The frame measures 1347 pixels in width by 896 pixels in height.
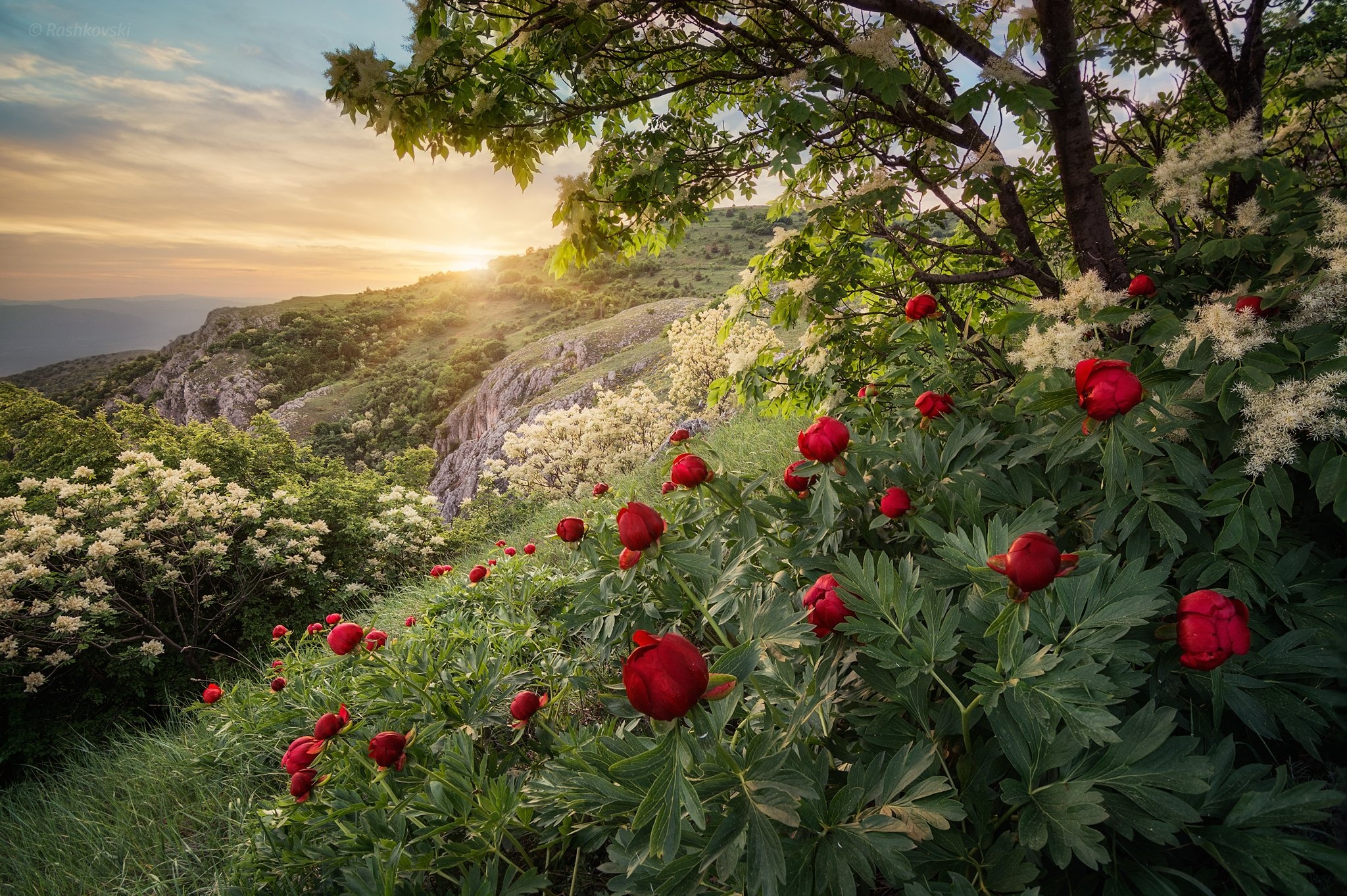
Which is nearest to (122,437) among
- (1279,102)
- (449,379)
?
(1279,102)

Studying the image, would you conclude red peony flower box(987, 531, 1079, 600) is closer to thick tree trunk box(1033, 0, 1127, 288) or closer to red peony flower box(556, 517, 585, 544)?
red peony flower box(556, 517, 585, 544)

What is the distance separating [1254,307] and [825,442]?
102 centimetres

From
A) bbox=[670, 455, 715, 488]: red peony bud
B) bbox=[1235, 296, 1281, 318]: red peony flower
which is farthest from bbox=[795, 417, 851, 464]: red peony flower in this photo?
bbox=[1235, 296, 1281, 318]: red peony flower

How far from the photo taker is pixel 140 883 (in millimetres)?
1758

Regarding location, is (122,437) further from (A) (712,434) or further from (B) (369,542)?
(A) (712,434)

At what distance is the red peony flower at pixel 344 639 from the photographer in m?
1.51

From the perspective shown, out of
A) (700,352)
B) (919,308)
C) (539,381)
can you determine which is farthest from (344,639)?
(539,381)

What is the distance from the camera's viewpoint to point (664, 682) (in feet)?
2.20

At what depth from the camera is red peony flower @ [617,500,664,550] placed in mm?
1050

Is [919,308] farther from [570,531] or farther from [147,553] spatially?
[147,553]

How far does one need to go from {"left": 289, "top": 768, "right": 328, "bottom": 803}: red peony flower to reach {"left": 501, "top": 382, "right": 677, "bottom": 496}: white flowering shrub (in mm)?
6956

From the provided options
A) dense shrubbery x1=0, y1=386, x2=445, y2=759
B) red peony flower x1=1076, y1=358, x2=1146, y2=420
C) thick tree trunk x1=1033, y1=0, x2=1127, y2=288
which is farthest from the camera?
dense shrubbery x1=0, y1=386, x2=445, y2=759

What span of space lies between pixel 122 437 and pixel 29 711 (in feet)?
12.5

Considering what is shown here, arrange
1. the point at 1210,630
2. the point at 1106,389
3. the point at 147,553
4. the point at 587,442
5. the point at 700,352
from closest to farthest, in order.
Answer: the point at 1210,630, the point at 1106,389, the point at 147,553, the point at 587,442, the point at 700,352
